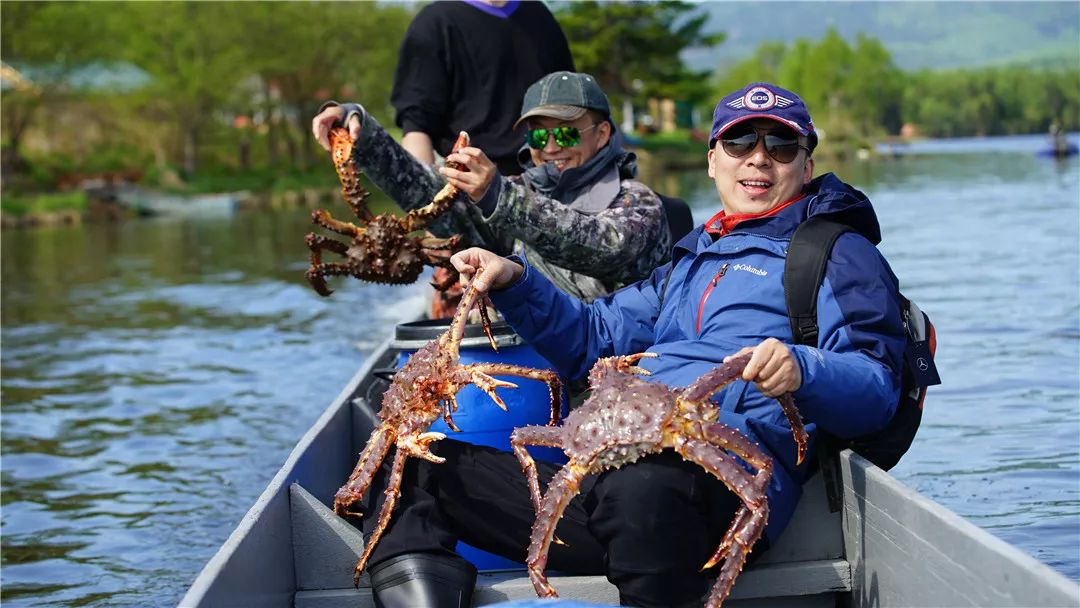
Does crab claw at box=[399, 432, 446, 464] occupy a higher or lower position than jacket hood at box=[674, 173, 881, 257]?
lower

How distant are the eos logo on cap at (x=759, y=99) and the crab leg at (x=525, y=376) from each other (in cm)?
94

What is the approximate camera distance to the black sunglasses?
352cm

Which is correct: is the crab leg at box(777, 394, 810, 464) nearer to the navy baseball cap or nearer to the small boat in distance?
the small boat in distance

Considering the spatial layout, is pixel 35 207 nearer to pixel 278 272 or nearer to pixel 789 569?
pixel 278 272

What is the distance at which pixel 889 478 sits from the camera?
3174 millimetres

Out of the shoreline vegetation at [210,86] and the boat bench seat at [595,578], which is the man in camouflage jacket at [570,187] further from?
the shoreline vegetation at [210,86]

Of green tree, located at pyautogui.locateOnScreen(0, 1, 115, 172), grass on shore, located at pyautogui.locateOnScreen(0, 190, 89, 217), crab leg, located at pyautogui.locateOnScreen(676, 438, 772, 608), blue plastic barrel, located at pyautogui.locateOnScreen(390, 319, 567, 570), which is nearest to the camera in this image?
crab leg, located at pyautogui.locateOnScreen(676, 438, 772, 608)

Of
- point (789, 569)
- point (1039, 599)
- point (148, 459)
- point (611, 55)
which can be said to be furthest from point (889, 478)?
point (611, 55)

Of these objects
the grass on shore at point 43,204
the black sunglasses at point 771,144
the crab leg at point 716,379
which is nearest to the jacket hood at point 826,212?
the black sunglasses at point 771,144

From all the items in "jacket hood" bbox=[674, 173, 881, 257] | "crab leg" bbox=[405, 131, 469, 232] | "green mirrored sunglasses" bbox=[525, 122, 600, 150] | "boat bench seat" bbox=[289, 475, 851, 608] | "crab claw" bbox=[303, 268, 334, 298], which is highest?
"green mirrored sunglasses" bbox=[525, 122, 600, 150]

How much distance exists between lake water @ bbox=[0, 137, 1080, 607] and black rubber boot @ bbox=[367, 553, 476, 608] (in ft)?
10.1

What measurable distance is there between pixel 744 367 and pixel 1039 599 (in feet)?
2.74

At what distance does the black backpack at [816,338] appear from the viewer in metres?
3.30

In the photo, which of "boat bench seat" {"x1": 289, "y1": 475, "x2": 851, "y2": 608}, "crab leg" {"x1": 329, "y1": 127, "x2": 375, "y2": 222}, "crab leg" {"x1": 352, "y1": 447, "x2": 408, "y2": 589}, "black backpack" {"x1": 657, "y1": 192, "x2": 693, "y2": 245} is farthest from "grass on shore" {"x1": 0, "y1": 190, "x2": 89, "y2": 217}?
"crab leg" {"x1": 352, "y1": 447, "x2": 408, "y2": 589}
